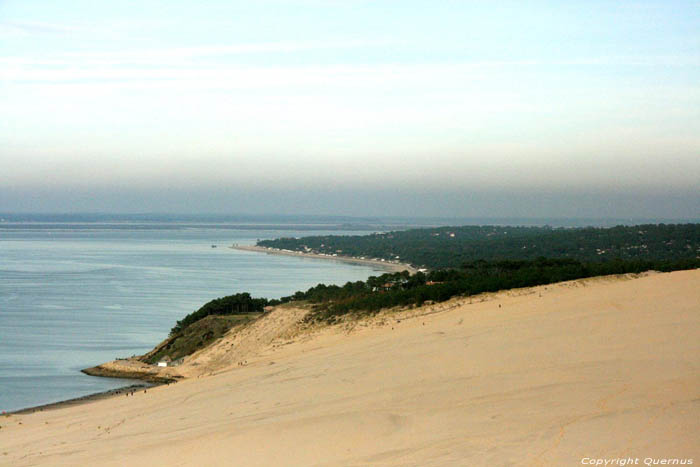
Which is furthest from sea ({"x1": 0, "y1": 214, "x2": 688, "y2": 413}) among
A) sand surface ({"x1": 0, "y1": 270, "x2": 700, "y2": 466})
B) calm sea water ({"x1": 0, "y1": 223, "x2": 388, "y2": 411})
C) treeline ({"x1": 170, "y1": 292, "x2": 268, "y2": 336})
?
sand surface ({"x1": 0, "y1": 270, "x2": 700, "y2": 466})

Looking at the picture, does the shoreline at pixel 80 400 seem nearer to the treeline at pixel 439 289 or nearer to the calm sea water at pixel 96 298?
the calm sea water at pixel 96 298

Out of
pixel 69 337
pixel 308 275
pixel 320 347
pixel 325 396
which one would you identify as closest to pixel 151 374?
pixel 320 347

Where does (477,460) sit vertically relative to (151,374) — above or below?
above

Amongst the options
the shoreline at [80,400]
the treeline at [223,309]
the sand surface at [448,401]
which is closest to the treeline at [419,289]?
the treeline at [223,309]

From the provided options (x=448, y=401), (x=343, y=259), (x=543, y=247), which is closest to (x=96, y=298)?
(x=448, y=401)

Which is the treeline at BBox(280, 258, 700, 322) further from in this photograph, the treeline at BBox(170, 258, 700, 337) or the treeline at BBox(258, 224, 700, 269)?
the treeline at BBox(258, 224, 700, 269)

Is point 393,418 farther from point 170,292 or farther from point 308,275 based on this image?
point 308,275
